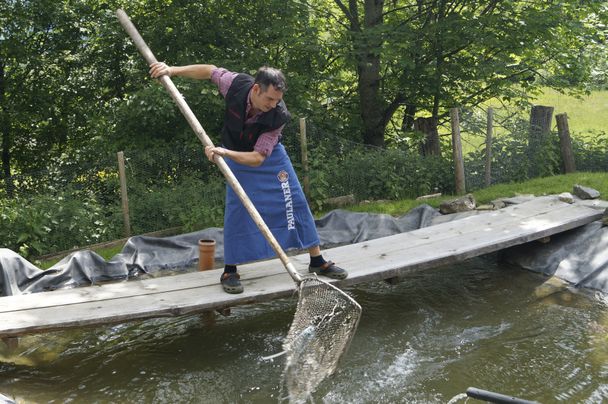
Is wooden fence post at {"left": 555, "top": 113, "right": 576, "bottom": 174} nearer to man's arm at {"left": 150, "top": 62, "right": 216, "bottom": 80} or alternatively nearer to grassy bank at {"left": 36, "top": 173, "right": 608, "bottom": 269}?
grassy bank at {"left": 36, "top": 173, "right": 608, "bottom": 269}

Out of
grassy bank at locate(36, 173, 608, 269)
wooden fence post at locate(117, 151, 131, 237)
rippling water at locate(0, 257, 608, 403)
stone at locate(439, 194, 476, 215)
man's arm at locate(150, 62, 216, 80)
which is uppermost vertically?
man's arm at locate(150, 62, 216, 80)

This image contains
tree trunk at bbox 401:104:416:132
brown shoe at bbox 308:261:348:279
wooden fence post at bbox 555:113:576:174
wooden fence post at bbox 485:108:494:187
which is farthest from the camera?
tree trunk at bbox 401:104:416:132

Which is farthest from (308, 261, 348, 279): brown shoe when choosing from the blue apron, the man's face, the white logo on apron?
the man's face

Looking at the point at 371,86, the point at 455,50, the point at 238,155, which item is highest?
the point at 455,50

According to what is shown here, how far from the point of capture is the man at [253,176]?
4.62 metres

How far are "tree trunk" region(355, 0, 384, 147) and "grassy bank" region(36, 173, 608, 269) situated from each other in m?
2.58

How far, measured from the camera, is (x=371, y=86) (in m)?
11.7

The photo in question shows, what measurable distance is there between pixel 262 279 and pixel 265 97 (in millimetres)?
1669

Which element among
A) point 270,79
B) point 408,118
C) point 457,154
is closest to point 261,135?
point 270,79

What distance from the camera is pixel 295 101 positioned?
10477 millimetres

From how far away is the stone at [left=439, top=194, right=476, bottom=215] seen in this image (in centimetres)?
833

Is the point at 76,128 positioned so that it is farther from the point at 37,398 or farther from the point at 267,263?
the point at 37,398

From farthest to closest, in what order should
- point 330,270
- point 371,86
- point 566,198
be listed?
point 371,86 → point 566,198 → point 330,270

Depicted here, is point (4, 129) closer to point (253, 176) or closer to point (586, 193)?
point (253, 176)
